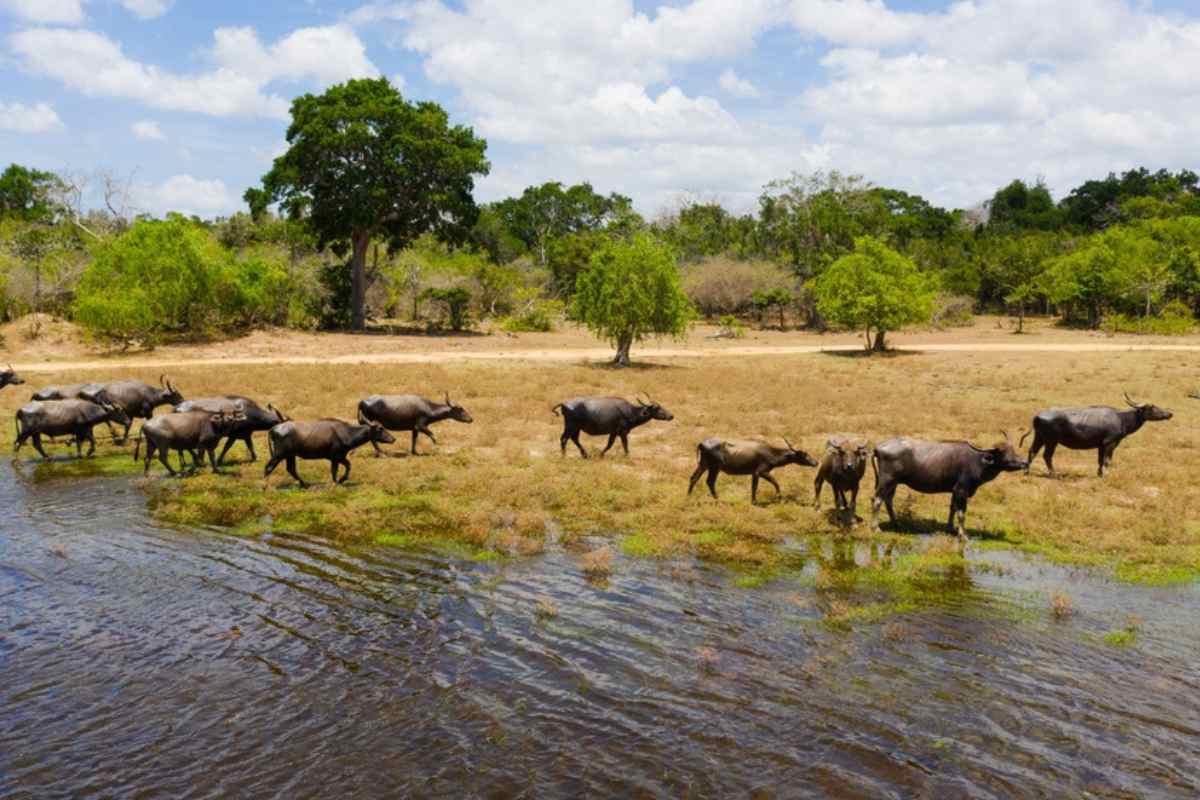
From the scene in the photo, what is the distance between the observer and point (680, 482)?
16.2 meters

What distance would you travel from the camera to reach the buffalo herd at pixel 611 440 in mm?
13156

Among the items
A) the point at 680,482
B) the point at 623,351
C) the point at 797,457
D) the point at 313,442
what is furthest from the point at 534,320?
the point at 797,457

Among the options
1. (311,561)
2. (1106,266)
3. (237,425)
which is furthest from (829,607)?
(1106,266)

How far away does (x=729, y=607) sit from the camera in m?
9.97

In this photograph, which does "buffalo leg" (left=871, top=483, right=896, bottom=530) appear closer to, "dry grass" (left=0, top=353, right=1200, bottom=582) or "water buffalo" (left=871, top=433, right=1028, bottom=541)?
"water buffalo" (left=871, top=433, right=1028, bottom=541)

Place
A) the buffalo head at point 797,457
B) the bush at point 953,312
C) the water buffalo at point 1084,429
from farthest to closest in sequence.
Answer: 1. the bush at point 953,312
2. the water buffalo at point 1084,429
3. the buffalo head at point 797,457

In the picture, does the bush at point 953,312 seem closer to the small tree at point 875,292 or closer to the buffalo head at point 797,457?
the small tree at point 875,292

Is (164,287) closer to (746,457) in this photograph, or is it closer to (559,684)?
(746,457)

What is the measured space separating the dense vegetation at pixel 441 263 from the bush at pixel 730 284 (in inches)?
5.6

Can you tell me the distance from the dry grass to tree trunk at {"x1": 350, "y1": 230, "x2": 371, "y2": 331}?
22169 millimetres

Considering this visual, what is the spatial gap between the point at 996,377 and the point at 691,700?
3030 cm

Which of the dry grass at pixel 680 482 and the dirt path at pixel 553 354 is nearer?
the dry grass at pixel 680 482

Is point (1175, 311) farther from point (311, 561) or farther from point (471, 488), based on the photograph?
point (311, 561)

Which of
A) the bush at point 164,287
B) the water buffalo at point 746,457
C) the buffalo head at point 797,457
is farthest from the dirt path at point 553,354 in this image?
the buffalo head at point 797,457
